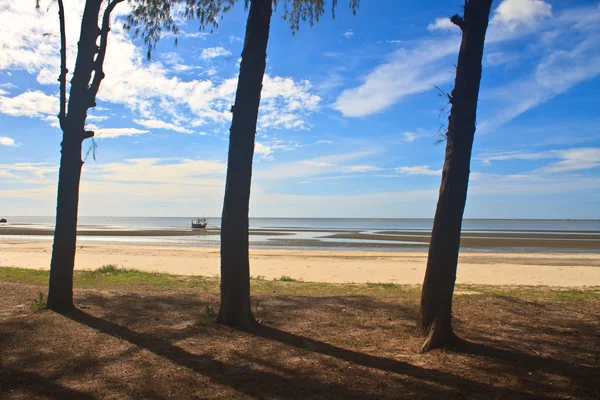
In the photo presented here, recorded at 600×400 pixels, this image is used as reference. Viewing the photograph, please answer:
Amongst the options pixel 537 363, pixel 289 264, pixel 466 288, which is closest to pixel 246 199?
pixel 537 363

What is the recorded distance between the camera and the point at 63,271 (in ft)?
24.4

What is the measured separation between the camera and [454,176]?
A: 547 cm

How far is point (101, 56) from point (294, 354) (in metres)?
6.52

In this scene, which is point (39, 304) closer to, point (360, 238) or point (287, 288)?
point (287, 288)

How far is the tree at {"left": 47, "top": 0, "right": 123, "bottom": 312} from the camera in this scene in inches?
288

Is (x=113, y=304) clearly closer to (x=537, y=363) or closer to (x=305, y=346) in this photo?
(x=305, y=346)

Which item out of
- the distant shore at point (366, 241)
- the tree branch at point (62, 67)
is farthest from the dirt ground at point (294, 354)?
the distant shore at point (366, 241)

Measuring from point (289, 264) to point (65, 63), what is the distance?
543 inches

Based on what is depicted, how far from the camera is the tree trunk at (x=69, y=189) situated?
7316 millimetres

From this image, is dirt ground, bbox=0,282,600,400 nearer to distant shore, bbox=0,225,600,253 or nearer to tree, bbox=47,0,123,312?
tree, bbox=47,0,123,312

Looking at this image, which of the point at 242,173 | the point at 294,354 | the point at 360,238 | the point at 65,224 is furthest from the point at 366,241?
the point at 294,354

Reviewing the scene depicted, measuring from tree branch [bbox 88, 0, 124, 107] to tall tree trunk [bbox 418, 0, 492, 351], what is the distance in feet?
20.4

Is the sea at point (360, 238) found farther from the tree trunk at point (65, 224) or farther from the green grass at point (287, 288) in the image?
the tree trunk at point (65, 224)

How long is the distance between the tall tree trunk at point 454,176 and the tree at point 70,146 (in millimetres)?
5850
